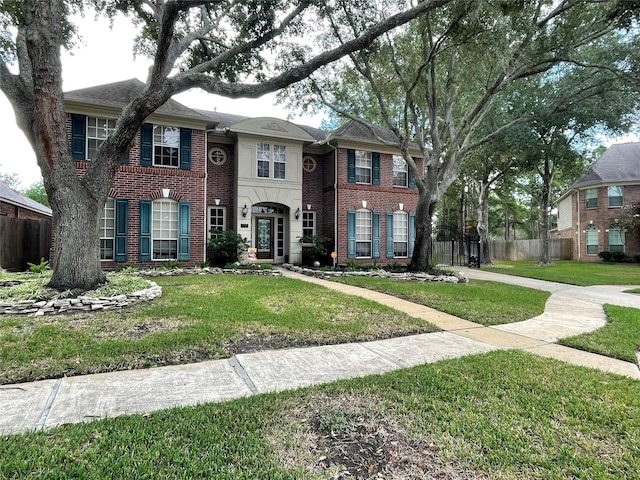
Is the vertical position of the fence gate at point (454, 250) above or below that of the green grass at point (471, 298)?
above

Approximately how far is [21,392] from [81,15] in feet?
34.3

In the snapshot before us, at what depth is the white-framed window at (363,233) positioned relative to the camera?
14.7 meters

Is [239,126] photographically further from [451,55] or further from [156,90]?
[451,55]

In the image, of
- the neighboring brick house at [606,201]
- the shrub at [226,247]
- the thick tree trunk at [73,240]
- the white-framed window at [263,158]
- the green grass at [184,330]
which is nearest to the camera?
the green grass at [184,330]

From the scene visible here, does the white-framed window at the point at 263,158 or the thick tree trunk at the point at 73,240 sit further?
the white-framed window at the point at 263,158

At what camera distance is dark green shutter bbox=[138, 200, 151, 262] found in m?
11.3

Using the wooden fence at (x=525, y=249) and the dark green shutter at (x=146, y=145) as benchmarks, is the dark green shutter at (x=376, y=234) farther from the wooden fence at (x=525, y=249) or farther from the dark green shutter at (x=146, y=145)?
the wooden fence at (x=525, y=249)

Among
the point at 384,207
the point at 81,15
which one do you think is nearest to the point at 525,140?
the point at 384,207

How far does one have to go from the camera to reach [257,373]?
342cm

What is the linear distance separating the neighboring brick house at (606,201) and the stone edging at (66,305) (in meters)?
27.0

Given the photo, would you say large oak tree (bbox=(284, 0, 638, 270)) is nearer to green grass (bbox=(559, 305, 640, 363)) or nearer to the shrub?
the shrub

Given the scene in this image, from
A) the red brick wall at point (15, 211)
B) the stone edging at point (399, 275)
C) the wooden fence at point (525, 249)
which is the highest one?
the red brick wall at point (15, 211)

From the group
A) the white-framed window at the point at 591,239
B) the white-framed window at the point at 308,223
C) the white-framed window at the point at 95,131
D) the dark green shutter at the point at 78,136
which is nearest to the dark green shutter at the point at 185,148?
the white-framed window at the point at 95,131

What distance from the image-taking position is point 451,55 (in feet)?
34.9
